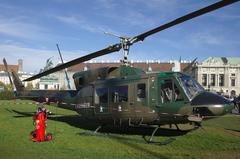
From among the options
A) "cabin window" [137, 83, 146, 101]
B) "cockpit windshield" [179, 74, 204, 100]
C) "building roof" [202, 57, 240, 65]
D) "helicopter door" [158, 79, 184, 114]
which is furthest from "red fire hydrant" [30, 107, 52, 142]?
"building roof" [202, 57, 240, 65]

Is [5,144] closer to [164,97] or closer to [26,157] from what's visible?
[26,157]

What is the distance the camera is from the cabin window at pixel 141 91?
12938 mm

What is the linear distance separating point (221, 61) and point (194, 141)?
12113cm

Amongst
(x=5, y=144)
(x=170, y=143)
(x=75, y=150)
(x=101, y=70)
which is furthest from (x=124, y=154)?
(x=101, y=70)

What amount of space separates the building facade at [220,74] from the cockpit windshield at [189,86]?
379 ft

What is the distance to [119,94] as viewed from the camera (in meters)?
13.7

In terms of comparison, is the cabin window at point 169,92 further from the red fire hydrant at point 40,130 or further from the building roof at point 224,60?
the building roof at point 224,60

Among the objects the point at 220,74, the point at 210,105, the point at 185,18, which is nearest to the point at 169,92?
the point at 210,105

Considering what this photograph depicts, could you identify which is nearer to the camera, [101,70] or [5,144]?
[5,144]

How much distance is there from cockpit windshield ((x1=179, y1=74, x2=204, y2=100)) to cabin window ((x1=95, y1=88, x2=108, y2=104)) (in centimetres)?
361

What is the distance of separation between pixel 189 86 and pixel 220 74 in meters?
120

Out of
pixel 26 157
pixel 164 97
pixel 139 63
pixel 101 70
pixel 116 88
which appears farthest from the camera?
pixel 139 63

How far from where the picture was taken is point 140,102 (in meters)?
12.9

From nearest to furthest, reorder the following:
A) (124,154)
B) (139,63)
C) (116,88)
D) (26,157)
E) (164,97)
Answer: (26,157)
(124,154)
(164,97)
(116,88)
(139,63)
